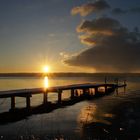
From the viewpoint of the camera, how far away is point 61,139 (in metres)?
25.3

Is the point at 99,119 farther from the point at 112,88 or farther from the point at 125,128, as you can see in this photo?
the point at 112,88

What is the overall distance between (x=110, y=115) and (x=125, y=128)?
388 inches

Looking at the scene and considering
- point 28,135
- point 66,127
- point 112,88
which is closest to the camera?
point 28,135

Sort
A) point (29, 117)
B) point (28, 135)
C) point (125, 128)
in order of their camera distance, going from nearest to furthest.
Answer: point (28, 135) < point (125, 128) < point (29, 117)

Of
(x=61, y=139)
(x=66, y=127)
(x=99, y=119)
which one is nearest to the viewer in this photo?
(x=61, y=139)

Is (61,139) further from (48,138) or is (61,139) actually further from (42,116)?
(42,116)

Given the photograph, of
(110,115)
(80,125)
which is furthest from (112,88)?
(80,125)

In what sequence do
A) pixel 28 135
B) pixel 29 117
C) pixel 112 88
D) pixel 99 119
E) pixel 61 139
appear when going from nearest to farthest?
pixel 61 139
pixel 28 135
pixel 99 119
pixel 29 117
pixel 112 88

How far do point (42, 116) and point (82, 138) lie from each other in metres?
15.8

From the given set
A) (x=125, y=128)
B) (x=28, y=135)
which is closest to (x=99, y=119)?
(x=125, y=128)

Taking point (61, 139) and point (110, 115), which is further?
point (110, 115)

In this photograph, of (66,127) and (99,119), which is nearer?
(66,127)

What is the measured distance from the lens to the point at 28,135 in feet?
91.0

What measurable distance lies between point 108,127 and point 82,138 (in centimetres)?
560
